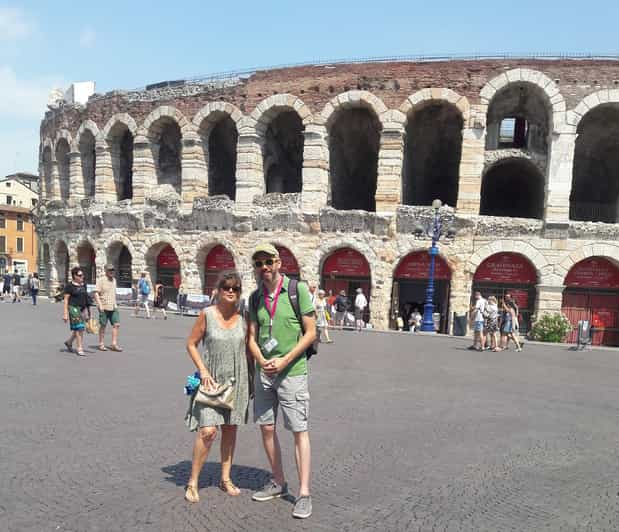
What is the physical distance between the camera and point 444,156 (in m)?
23.4

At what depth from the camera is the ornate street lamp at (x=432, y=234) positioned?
17.5 m

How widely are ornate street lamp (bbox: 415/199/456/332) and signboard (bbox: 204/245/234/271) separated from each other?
8579mm

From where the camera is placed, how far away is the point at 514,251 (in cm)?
1827

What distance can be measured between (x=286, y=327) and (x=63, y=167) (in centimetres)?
2869

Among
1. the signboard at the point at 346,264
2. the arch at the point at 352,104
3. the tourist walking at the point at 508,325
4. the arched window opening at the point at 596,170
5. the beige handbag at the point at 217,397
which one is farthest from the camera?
the arched window opening at the point at 596,170

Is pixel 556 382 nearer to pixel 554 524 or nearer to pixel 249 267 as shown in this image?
pixel 554 524

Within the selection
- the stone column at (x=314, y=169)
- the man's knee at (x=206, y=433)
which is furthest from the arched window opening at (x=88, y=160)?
the man's knee at (x=206, y=433)

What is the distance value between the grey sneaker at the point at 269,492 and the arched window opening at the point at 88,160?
25154 millimetres

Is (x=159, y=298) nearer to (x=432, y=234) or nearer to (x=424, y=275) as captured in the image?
(x=424, y=275)

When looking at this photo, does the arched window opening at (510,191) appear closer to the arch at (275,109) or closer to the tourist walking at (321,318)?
the arch at (275,109)

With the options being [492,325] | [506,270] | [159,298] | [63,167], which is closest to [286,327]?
[492,325]

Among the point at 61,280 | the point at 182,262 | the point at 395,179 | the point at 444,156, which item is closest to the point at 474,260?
the point at 395,179

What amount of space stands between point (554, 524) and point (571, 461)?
1.63 m

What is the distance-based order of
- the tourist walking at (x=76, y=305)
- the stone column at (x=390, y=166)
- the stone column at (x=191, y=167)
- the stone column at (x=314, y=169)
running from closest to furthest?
the tourist walking at (x=76, y=305) → the stone column at (x=390, y=166) → the stone column at (x=314, y=169) → the stone column at (x=191, y=167)
